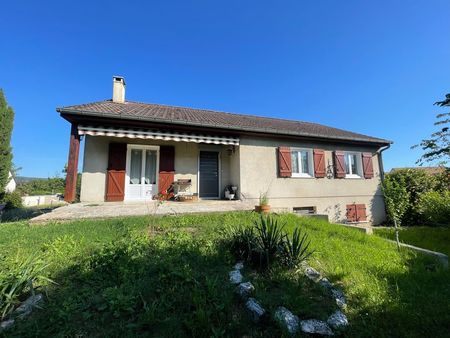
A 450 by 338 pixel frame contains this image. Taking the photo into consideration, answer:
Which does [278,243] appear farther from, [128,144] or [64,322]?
[128,144]

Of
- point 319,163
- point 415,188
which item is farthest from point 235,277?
point 415,188

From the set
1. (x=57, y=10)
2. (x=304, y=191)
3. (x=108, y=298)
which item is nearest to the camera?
(x=108, y=298)

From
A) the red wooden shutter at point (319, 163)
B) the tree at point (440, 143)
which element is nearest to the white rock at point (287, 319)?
the tree at point (440, 143)

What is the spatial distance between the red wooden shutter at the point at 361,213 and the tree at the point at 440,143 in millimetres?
4854

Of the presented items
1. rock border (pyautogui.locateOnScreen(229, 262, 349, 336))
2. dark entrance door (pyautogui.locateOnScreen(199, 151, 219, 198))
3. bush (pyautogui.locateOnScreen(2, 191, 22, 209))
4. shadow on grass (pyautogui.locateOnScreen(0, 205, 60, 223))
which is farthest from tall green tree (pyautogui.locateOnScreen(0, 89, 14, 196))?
rock border (pyautogui.locateOnScreen(229, 262, 349, 336))

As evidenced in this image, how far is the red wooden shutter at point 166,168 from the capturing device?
1093cm

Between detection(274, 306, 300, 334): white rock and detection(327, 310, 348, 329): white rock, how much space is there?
46cm

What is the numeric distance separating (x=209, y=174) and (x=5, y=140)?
2079cm

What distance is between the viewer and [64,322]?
265 cm

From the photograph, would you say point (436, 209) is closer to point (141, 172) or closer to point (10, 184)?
point (141, 172)

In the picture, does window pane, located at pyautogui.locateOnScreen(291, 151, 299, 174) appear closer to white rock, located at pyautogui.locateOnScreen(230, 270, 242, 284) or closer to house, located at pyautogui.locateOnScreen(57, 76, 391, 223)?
house, located at pyautogui.locateOnScreen(57, 76, 391, 223)

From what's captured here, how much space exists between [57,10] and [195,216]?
35.5 ft

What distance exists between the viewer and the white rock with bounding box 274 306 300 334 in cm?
265

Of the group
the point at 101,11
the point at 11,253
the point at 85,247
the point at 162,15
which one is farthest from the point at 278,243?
the point at 101,11
